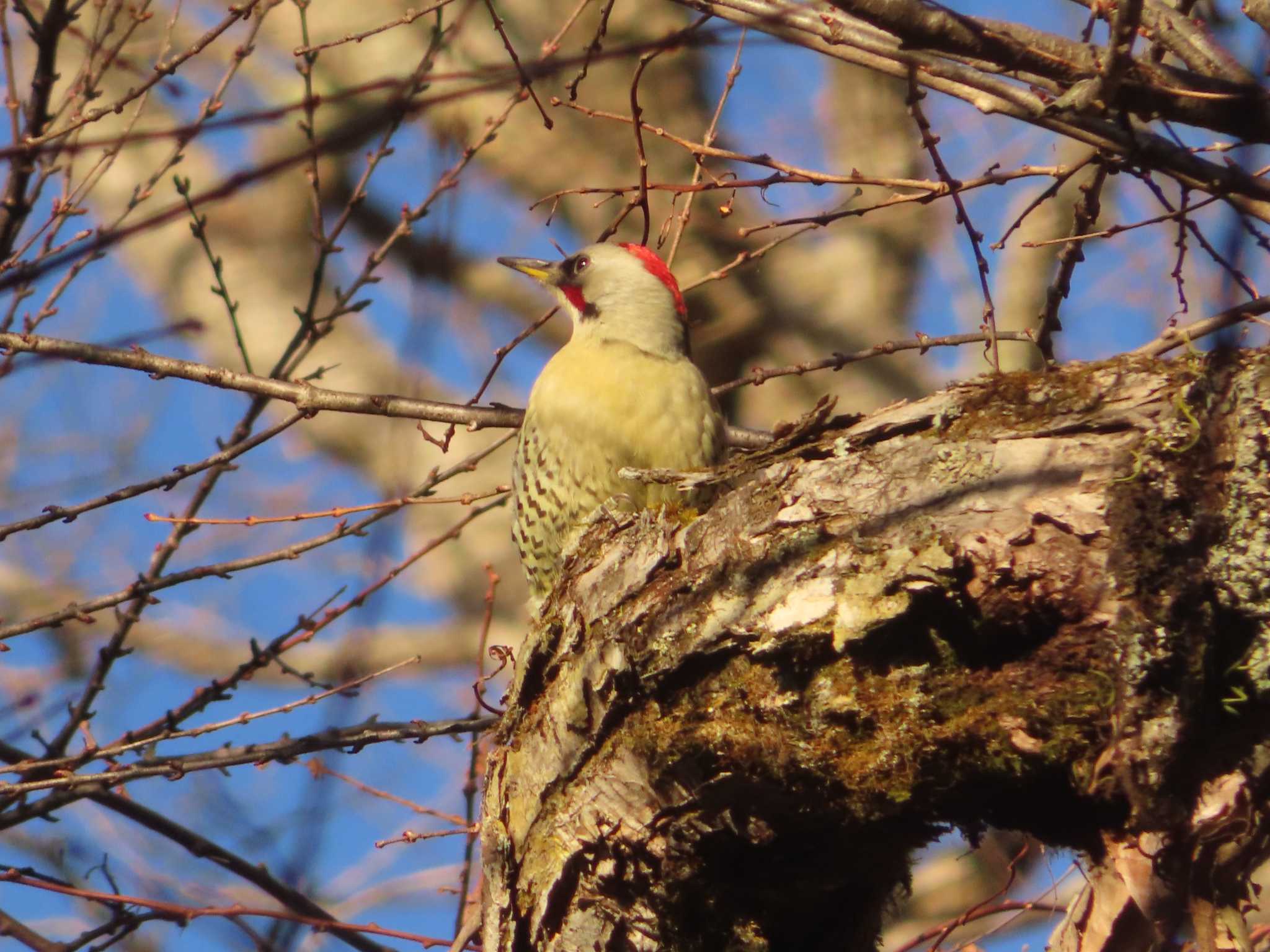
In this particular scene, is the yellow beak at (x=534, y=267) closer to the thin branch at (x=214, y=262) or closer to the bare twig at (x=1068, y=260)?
the thin branch at (x=214, y=262)

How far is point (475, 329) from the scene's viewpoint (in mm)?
4293

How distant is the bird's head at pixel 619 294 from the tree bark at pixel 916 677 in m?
1.65

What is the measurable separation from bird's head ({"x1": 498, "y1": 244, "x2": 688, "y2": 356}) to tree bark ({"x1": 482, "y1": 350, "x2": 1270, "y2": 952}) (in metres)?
1.65

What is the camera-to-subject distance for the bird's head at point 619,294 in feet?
15.1

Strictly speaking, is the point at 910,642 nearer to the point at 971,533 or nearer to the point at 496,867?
the point at 971,533

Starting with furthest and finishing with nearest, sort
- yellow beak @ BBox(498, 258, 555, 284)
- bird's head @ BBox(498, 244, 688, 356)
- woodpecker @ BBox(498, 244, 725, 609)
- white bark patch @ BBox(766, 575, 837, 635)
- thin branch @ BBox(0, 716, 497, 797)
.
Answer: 1. yellow beak @ BBox(498, 258, 555, 284)
2. bird's head @ BBox(498, 244, 688, 356)
3. woodpecker @ BBox(498, 244, 725, 609)
4. thin branch @ BBox(0, 716, 497, 797)
5. white bark patch @ BBox(766, 575, 837, 635)

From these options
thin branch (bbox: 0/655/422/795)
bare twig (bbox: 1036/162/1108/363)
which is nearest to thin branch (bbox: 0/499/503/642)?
thin branch (bbox: 0/655/422/795)

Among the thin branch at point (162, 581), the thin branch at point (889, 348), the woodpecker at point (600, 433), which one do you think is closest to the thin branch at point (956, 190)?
the thin branch at point (889, 348)

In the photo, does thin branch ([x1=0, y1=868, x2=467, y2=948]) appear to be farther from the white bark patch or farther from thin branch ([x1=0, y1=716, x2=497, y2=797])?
the white bark patch

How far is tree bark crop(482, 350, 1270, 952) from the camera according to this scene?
242 centimetres

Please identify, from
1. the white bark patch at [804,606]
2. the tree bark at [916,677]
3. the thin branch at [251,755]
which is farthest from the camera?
the thin branch at [251,755]

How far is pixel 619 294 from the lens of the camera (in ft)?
15.9

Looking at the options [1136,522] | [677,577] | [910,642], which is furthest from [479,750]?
[1136,522]

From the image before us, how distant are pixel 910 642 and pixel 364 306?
6.58 ft
